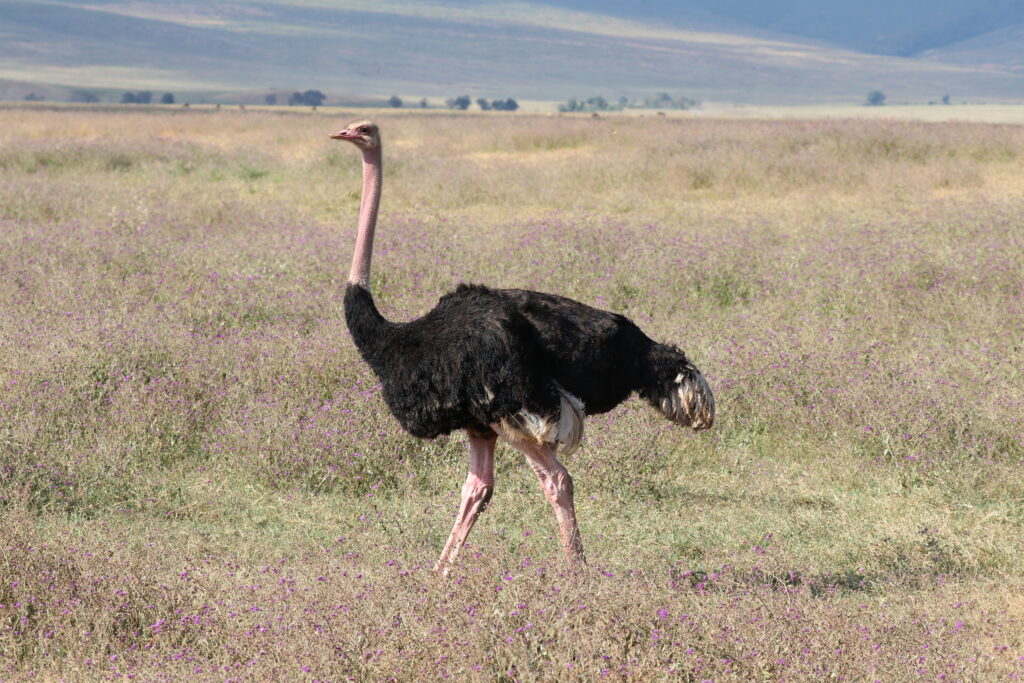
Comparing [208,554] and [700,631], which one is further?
[208,554]

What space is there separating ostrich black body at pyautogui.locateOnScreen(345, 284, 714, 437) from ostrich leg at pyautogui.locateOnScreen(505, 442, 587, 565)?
216mm

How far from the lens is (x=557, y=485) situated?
4641 millimetres

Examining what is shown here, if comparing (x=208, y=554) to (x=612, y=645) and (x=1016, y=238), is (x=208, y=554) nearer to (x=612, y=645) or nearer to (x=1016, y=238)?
(x=612, y=645)

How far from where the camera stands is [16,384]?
6098mm

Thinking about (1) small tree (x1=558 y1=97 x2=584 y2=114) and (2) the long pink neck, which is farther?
(1) small tree (x1=558 y1=97 x2=584 y2=114)

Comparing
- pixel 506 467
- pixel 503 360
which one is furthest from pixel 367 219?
pixel 506 467

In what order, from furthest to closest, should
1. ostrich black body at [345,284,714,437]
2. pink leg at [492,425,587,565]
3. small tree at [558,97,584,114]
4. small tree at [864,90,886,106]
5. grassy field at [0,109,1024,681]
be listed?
small tree at [864,90,886,106]
small tree at [558,97,584,114]
pink leg at [492,425,587,565]
ostrich black body at [345,284,714,437]
grassy field at [0,109,1024,681]

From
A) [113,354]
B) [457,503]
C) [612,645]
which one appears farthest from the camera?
[113,354]

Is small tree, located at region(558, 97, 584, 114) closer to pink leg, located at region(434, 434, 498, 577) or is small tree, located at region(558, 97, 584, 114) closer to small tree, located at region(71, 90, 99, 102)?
small tree, located at region(71, 90, 99, 102)

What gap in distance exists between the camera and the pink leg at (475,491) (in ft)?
15.4

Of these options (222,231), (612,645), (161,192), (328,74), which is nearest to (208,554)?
(612,645)

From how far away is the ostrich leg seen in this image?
4.61 m

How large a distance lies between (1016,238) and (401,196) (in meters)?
7.13

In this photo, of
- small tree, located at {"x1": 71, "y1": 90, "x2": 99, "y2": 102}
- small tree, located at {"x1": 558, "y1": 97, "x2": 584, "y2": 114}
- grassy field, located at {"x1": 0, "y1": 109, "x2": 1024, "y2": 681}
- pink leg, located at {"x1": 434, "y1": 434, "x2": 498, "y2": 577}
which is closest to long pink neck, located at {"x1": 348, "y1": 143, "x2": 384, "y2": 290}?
pink leg, located at {"x1": 434, "y1": 434, "x2": 498, "y2": 577}
